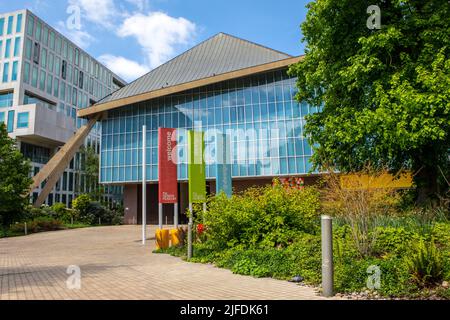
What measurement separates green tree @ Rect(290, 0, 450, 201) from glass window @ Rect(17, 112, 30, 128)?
1769 inches

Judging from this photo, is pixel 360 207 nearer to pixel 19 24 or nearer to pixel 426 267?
pixel 426 267

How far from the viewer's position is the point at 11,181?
2680 centimetres

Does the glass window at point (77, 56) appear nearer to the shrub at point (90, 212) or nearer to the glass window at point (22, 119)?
the glass window at point (22, 119)

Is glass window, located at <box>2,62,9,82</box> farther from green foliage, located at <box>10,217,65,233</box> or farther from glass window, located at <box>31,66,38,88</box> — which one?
green foliage, located at <box>10,217,65,233</box>

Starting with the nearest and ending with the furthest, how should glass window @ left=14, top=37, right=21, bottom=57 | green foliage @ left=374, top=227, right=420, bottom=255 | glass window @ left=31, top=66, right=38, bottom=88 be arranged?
green foliage @ left=374, top=227, right=420, bottom=255 → glass window @ left=14, top=37, right=21, bottom=57 → glass window @ left=31, top=66, right=38, bottom=88

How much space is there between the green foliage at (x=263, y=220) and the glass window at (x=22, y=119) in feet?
154

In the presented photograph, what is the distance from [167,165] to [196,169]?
8.52ft

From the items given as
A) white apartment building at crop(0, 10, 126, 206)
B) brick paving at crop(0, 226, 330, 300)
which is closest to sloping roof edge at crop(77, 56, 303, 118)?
white apartment building at crop(0, 10, 126, 206)

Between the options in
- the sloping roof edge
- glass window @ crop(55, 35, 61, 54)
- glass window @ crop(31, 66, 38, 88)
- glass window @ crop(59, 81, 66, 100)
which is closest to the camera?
the sloping roof edge

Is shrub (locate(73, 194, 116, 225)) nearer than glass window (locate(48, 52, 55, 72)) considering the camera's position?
Yes

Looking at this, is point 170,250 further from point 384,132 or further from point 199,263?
point 384,132

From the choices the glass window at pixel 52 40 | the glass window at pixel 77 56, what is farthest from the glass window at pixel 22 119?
the glass window at pixel 77 56

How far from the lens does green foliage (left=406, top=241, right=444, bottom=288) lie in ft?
19.6

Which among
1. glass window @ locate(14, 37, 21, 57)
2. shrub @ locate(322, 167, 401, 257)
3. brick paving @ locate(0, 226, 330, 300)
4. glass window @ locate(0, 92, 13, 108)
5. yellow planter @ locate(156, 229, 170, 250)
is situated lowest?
brick paving @ locate(0, 226, 330, 300)
